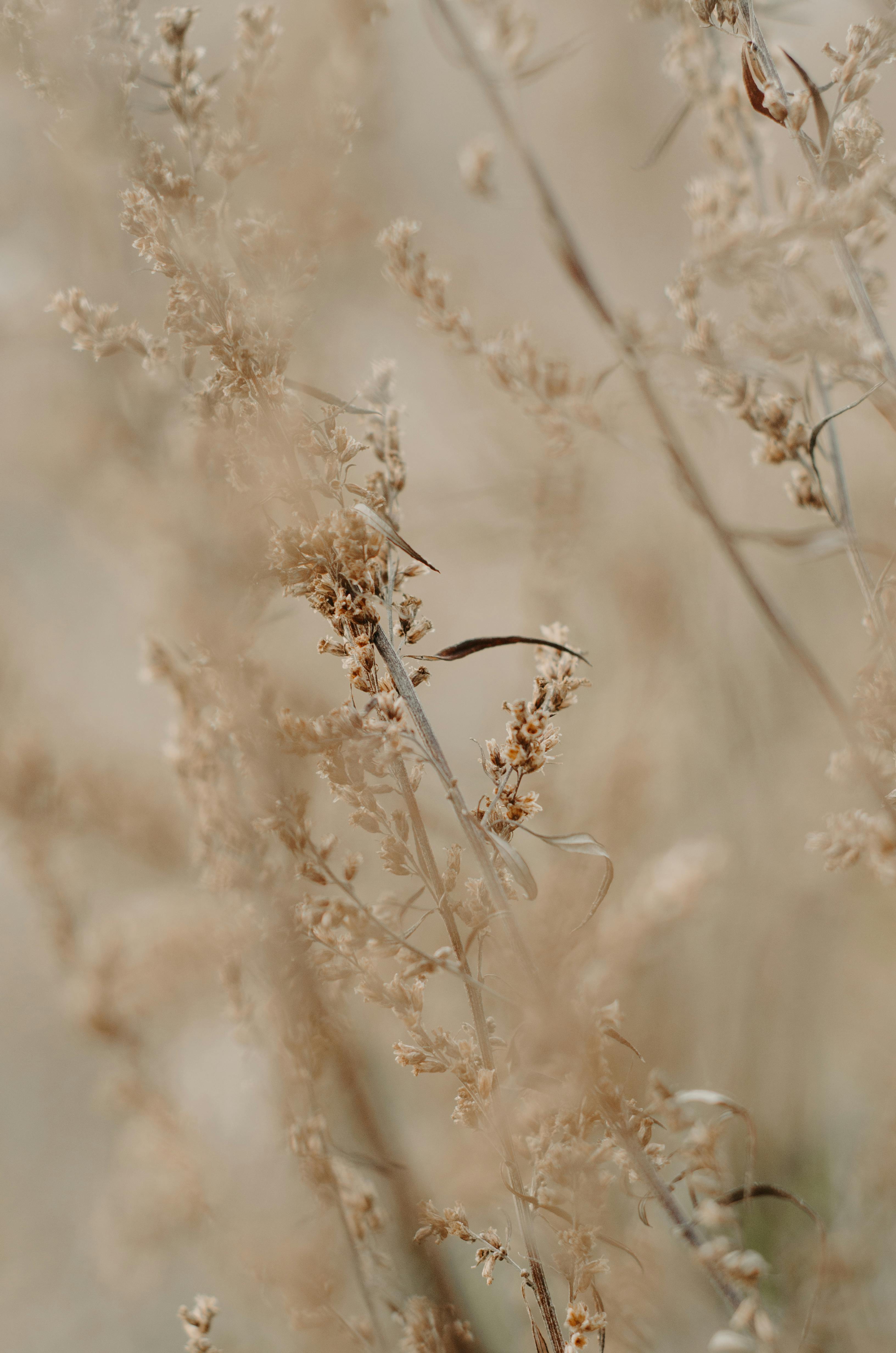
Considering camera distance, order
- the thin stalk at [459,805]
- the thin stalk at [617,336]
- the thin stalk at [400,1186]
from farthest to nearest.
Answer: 1. the thin stalk at [400,1186]
2. the thin stalk at [617,336]
3. the thin stalk at [459,805]

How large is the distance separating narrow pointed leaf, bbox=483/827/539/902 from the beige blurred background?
19cm

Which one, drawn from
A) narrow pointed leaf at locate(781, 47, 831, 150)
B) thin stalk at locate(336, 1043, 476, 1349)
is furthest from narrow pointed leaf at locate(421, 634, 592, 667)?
thin stalk at locate(336, 1043, 476, 1349)

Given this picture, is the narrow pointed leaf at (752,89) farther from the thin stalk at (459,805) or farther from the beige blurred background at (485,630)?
the thin stalk at (459,805)

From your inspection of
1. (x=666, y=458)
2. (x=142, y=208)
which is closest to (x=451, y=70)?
(x=666, y=458)

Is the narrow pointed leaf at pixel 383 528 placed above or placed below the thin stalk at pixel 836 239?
below

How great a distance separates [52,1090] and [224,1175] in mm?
803

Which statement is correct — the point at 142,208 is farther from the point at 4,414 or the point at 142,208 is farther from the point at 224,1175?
the point at 224,1175

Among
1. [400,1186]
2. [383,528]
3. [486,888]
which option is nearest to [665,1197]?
[486,888]

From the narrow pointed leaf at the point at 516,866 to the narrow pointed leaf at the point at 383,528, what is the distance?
0.12 metres

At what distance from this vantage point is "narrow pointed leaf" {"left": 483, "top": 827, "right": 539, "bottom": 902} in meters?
0.31

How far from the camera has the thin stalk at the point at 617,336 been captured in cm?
51

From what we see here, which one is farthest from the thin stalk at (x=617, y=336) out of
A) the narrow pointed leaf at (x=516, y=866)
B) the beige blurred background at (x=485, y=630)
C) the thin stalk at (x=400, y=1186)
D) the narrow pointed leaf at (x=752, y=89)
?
the thin stalk at (x=400, y=1186)

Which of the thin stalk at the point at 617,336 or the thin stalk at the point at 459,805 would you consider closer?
the thin stalk at the point at 459,805

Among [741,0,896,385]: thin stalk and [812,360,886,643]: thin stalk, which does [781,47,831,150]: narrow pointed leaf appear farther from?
[812,360,886,643]: thin stalk
